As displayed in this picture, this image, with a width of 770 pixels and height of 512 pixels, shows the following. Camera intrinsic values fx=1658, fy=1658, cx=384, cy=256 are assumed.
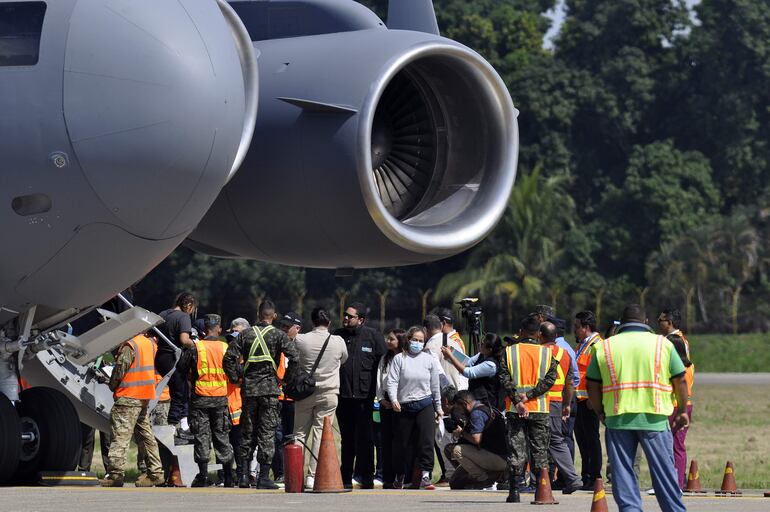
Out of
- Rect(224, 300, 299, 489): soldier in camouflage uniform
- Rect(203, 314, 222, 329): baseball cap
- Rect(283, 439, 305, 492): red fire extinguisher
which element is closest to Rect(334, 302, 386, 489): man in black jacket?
Rect(224, 300, 299, 489): soldier in camouflage uniform

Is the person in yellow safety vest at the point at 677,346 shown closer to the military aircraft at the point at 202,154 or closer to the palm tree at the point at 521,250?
the military aircraft at the point at 202,154

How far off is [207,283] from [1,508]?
3841 cm

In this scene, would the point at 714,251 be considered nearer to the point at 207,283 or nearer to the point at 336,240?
the point at 207,283

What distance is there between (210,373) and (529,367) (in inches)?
132

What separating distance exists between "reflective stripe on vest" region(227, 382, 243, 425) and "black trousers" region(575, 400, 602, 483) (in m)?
3.27

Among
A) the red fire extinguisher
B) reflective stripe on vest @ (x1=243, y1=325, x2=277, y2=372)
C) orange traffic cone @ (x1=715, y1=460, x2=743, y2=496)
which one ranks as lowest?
orange traffic cone @ (x1=715, y1=460, x2=743, y2=496)

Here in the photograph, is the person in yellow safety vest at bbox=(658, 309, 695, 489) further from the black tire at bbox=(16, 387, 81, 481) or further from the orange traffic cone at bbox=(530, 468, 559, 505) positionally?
the black tire at bbox=(16, 387, 81, 481)

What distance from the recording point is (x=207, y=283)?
49.5m

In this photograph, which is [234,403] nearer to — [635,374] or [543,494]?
[543,494]

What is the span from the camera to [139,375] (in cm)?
1484

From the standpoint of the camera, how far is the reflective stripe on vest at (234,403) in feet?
52.7

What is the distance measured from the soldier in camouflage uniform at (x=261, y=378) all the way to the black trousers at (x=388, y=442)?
122 cm

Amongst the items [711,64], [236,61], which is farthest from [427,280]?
[236,61]

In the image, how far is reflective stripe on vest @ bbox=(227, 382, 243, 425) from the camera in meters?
16.1
